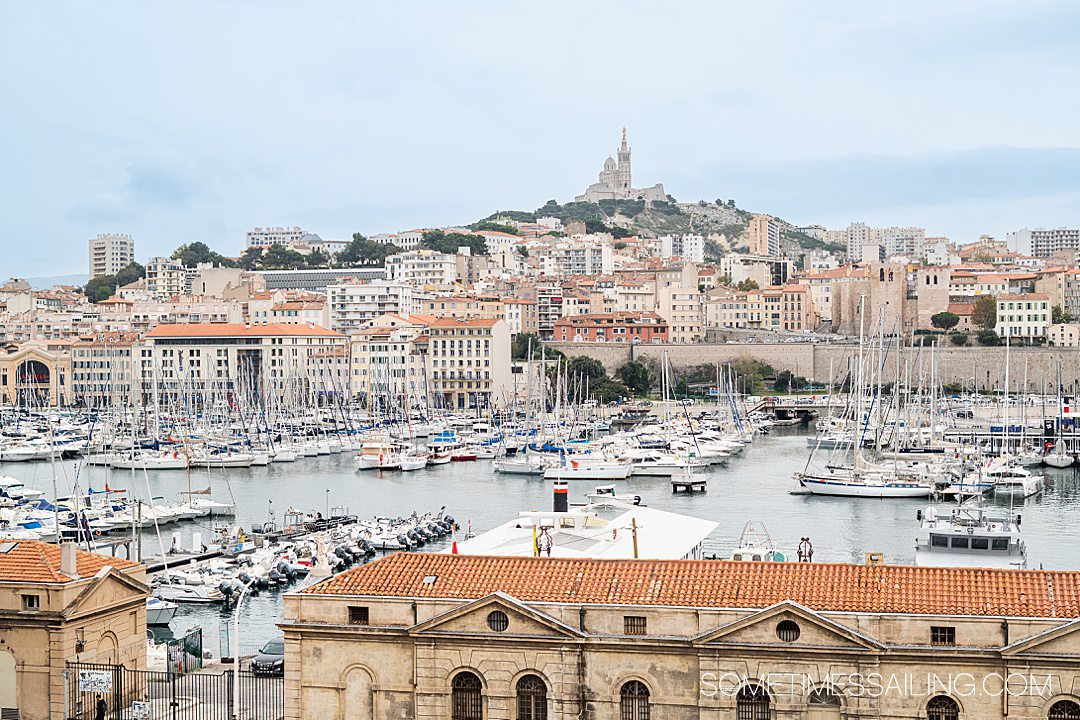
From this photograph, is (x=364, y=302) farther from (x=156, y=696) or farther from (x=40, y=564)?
(x=40, y=564)

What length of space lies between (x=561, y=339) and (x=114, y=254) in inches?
3398

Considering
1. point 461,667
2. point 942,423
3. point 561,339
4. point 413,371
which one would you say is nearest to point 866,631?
point 461,667

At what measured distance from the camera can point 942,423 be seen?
6675 cm

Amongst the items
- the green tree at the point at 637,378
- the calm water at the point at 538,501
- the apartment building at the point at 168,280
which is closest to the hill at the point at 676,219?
the apartment building at the point at 168,280

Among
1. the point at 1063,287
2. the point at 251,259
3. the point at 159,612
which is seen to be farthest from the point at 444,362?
the point at 159,612

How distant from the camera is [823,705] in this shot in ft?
A: 50.5

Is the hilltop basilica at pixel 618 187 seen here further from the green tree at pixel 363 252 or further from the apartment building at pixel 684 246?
the green tree at pixel 363 252

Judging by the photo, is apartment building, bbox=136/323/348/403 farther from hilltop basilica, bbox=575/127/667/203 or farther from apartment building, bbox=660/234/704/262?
hilltop basilica, bbox=575/127/667/203

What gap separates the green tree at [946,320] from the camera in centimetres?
10438

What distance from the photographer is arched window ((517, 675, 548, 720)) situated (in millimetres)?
15938

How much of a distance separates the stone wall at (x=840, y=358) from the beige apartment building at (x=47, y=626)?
247 ft

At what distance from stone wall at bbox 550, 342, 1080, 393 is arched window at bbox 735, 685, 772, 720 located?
75.2 m

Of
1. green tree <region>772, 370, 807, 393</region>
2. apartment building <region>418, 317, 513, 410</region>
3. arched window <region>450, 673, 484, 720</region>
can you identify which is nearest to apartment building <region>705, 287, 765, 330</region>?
green tree <region>772, 370, 807, 393</region>

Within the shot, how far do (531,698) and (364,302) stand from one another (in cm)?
9006
